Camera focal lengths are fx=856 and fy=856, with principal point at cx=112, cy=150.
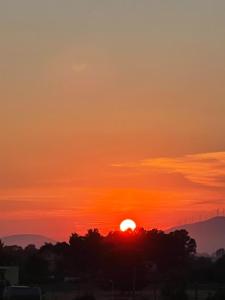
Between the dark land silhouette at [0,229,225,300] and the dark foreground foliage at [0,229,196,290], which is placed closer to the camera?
the dark land silhouette at [0,229,225,300]

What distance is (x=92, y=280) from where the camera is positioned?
8306cm

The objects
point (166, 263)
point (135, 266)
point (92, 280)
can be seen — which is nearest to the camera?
point (135, 266)

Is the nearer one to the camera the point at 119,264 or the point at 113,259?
the point at 119,264

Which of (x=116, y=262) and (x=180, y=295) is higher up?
(x=116, y=262)

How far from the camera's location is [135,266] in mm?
75500

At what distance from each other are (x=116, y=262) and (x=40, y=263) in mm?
13145

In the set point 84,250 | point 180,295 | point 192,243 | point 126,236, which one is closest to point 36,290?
point 180,295

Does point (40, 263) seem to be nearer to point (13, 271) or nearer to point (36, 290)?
point (13, 271)

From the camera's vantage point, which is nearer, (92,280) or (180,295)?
(180,295)

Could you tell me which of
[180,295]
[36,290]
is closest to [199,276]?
[180,295]

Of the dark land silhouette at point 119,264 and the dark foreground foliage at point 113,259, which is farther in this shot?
the dark foreground foliage at point 113,259

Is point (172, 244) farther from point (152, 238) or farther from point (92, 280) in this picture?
point (92, 280)

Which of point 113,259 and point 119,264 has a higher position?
point 113,259

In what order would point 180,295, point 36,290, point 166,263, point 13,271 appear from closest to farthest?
point 36,290, point 180,295, point 13,271, point 166,263
